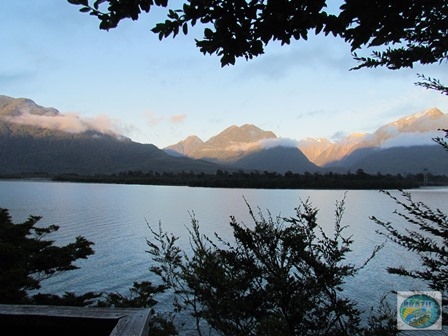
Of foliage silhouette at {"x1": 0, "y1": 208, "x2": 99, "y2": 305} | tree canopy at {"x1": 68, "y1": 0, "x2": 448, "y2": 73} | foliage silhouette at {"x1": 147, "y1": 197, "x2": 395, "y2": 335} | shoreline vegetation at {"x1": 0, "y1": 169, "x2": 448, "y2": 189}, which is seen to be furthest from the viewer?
shoreline vegetation at {"x1": 0, "y1": 169, "x2": 448, "y2": 189}

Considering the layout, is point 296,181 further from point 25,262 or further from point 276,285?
point 276,285

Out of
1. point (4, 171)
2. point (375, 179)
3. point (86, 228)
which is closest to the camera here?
point (86, 228)

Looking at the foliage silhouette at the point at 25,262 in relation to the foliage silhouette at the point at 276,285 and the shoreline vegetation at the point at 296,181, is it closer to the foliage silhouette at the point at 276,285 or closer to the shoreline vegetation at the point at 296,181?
the foliage silhouette at the point at 276,285

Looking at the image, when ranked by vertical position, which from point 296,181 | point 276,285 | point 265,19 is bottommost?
point 276,285

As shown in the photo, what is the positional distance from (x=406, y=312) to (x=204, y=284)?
2707mm

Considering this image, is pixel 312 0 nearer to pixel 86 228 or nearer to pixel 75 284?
pixel 75 284

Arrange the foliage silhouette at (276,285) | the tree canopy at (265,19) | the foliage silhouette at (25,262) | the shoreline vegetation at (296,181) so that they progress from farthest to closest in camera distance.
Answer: the shoreline vegetation at (296,181)
the foliage silhouette at (25,262)
the foliage silhouette at (276,285)
the tree canopy at (265,19)

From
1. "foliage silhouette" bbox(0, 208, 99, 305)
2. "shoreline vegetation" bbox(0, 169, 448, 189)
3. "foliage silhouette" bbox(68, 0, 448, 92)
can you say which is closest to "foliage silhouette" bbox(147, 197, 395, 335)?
"foliage silhouette" bbox(68, 0, 448, 92)

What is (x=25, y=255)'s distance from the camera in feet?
30.3

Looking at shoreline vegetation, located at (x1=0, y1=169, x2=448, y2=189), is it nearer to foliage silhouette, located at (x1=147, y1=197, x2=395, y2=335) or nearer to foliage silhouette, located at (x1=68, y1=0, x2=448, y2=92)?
foliage silhouette, located at (x1=147, y1=197, x2=395, y2=335)

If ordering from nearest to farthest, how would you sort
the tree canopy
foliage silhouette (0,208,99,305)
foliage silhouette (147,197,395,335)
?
the tree canopy < foliage silhouette (147,197,395,335) < foliage silhouette (0,208,99,305)

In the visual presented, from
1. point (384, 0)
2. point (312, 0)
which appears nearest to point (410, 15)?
point (384, 0)

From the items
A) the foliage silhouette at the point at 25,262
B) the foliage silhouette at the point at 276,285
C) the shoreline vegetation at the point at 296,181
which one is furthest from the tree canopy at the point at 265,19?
the shoreline vegetation at the point at 296,181

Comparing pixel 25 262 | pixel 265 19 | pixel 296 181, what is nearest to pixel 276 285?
pixel 265 19
